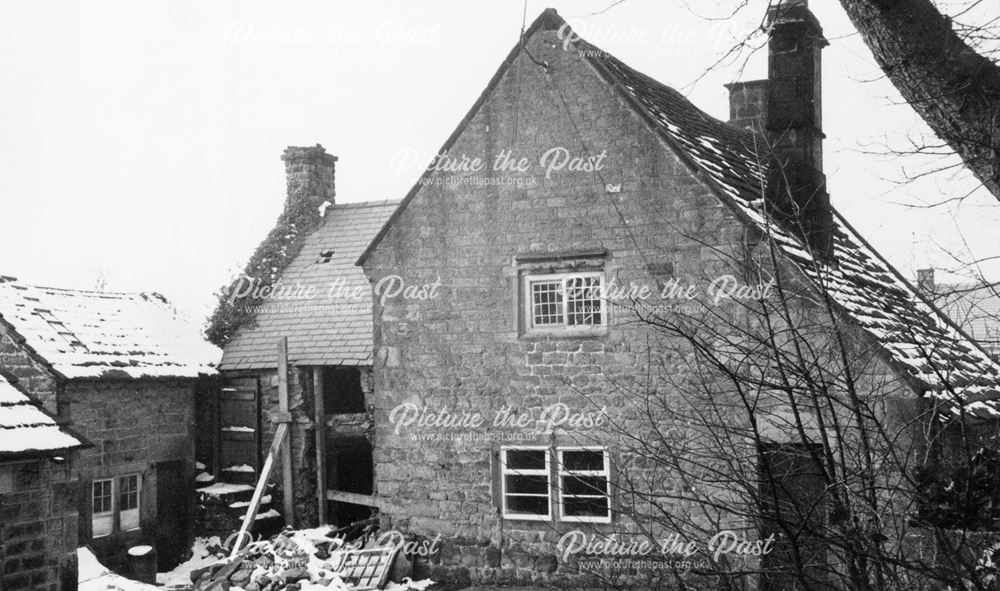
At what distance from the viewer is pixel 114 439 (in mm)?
15969

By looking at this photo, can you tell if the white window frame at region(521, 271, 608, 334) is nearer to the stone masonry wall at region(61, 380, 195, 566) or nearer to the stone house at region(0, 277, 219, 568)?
the stone house at region(0, 277, 219, 568)

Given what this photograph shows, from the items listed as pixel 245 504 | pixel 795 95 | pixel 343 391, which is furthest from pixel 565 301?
pixel 245 504

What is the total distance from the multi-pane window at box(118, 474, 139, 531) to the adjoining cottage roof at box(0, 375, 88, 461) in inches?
274

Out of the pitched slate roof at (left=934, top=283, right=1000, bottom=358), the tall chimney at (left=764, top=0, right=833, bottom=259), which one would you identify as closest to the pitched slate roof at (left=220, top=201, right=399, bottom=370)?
the tall chimney at (left=764, top=0, right=833, bottom=259)

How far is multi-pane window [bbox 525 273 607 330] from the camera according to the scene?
1203 centimetres

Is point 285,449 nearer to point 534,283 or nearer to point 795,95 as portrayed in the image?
point 534,283

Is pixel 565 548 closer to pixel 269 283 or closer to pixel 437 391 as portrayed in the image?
pixel 437 391

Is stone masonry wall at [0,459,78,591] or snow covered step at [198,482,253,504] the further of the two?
snow covered step at [198,482,253,504]

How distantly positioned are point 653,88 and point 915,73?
11.1 meters

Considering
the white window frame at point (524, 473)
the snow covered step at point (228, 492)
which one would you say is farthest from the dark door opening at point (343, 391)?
the white window frame at point (524, 473)

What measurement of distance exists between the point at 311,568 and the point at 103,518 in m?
4.79

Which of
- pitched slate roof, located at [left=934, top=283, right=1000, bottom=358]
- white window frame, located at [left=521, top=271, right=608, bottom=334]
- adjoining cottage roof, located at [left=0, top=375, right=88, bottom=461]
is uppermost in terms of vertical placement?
white window frame, located at [left=521, top=271, right=608, bottom=334]

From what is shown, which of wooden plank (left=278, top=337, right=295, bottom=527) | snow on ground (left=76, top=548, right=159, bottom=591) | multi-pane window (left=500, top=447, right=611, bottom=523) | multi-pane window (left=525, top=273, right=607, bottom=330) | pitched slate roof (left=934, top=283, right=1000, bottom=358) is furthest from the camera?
wooden plank (left=278, top=337, right=295, bottom=527)

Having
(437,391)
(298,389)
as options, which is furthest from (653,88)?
(298,389)
